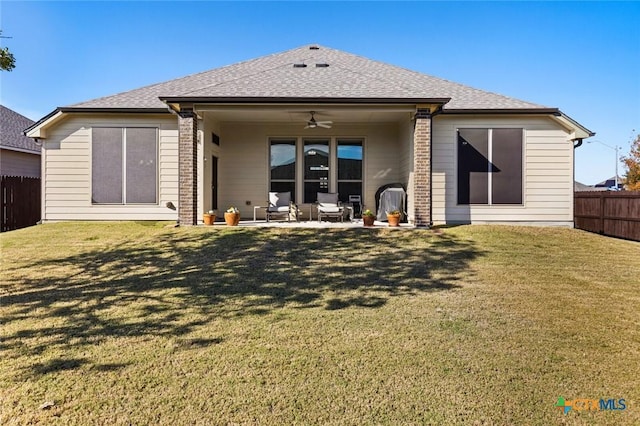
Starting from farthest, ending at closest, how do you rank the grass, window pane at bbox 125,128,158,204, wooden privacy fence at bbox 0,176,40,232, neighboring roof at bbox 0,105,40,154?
1. neighboring roof at bbox 0,105,40,154
2. wooden privacy fence at bbox 0,176,40,232
3. window pane at bbox 125,128,158,204
4. the grass

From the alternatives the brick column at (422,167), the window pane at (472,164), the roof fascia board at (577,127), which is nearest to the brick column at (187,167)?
the brick column at (422,167)

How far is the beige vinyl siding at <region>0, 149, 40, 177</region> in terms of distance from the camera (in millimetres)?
15273

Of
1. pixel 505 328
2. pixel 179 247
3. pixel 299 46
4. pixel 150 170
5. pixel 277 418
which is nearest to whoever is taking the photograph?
pixel 277 418

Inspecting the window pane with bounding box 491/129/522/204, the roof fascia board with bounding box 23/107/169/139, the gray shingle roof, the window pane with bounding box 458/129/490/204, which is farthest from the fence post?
the roof fascia board with bounding box 23/107/169/139

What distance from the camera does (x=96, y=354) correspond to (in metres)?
3.42

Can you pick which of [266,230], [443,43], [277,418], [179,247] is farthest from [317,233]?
[443,43]

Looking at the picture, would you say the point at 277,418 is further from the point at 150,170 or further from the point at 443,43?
the point at 443,43

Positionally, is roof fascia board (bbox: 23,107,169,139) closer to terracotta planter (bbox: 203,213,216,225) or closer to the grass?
terracotta planter (bbox: 203,213,216,225)

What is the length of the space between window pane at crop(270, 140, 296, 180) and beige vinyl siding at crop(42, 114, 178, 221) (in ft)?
9.82

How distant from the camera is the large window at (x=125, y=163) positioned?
35.7ft

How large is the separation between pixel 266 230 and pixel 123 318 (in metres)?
4.87

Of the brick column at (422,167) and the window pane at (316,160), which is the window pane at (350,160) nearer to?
the window pane at (316,160)

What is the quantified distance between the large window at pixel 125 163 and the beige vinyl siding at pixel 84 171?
149 mm

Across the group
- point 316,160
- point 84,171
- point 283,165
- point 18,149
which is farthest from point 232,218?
point 18,149
